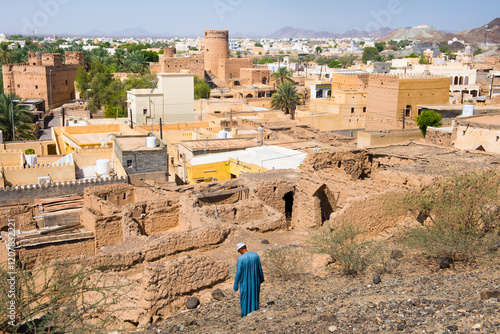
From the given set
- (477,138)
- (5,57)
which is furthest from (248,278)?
(5,57)

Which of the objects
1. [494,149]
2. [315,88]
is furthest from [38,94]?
[494,149]

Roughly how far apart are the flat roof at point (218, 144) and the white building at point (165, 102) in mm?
10195

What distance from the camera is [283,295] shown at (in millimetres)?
7848

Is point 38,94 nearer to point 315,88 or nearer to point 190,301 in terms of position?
point 315,88

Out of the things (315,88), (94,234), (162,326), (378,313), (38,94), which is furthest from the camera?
(38,94)

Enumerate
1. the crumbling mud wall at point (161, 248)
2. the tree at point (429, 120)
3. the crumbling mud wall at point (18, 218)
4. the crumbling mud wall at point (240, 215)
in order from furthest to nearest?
the tree at point (429, 120), the crumbling mud wall at point (18, 218), the crumbling mud wall at point (240, 215), the crumbling mud wall at point (161, 248)

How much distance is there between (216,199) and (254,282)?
309 inches

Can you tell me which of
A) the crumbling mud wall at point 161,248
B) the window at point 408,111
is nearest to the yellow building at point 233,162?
the crumbling mud wall at point 161,248

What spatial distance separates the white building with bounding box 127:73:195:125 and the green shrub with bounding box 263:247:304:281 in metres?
23.5

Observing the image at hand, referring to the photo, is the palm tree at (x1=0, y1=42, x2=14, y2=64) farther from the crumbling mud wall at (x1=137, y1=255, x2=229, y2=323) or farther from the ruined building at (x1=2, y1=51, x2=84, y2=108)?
the crumbling mud wall at (x1=137, y1=255, x2=229, y2=323)

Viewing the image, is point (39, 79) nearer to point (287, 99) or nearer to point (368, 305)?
point (287, 99)

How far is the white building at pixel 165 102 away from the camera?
31531 millimetres

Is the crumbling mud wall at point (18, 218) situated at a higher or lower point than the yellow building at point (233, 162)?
lower

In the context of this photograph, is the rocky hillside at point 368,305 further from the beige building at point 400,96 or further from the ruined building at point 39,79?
the ruined building at point 39,79
